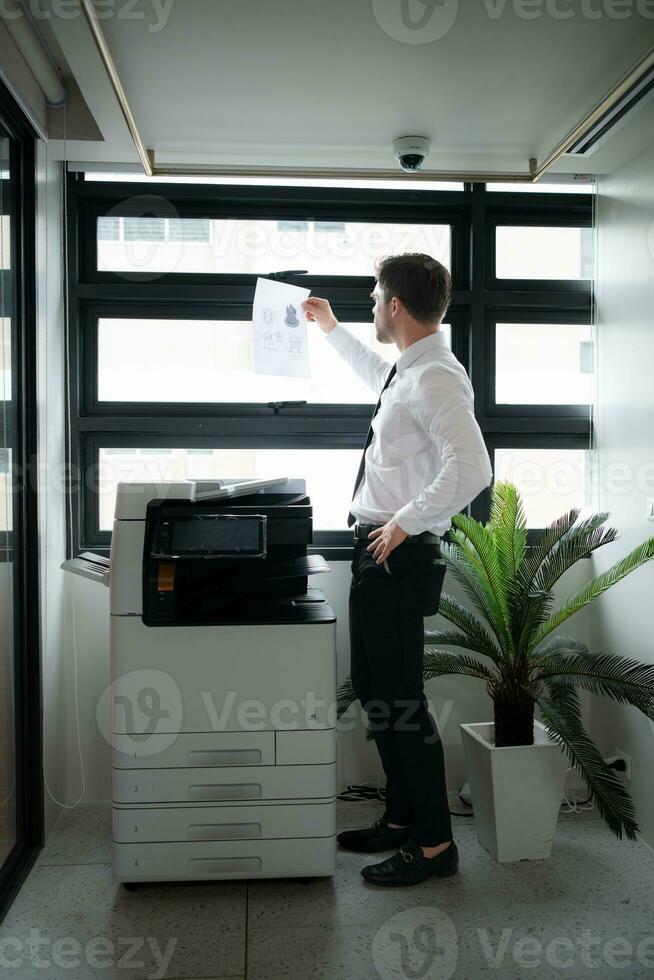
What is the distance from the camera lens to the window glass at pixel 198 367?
3.10 m

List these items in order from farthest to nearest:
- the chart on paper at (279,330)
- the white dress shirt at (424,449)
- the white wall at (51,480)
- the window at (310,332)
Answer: the window at (310,332) < the chart on paper at (279,330) < the white wall at (51,480) < the white dress shirt at (424,449)

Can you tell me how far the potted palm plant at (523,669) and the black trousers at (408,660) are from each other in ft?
0.84

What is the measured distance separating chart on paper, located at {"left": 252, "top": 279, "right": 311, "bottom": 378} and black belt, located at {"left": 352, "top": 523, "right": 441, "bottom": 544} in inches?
29.6

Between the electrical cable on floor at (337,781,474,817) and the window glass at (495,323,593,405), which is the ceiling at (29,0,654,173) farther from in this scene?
the electrical cable on floor at (337,781,474,817)

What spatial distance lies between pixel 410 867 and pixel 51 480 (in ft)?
5.47

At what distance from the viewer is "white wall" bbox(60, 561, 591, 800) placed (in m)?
2.95

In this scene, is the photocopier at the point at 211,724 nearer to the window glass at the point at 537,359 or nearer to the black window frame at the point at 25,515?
the black window frame at the point at 25,515

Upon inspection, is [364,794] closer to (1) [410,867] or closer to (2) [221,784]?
(1) [410,867]

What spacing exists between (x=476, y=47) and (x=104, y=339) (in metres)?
1.69

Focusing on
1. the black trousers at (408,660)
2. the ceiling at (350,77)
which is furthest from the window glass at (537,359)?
the black trousers at (408,660)

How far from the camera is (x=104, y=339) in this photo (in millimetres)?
3104

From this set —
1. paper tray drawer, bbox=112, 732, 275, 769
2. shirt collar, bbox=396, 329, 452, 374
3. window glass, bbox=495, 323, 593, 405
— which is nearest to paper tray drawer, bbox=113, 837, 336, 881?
paper tray drawer, bbox=112, 732, 275, 769

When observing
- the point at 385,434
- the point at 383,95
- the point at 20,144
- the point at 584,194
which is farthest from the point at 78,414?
the point at 584,194

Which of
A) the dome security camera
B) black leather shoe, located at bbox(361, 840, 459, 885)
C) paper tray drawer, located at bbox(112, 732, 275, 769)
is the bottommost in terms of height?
black leather shoe, located at bbox(361, 840, 459, 885)
